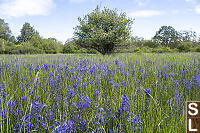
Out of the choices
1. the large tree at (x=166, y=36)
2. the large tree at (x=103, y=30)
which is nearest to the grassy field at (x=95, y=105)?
the large tree at (x=103, y=30)

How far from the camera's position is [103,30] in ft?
41.3

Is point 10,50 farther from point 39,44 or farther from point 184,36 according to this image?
point 184,36

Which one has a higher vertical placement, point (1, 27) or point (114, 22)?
point (1, 27)

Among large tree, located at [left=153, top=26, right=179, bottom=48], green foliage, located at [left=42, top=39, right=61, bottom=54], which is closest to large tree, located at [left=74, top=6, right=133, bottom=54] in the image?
green foliage, located at [left=42, top=39, right=61, bottom=54]

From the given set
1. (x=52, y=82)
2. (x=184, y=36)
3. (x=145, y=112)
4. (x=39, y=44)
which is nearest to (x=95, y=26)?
(x=52, y=82)

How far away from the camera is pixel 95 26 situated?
12656mm

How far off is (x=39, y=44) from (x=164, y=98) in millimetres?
34124

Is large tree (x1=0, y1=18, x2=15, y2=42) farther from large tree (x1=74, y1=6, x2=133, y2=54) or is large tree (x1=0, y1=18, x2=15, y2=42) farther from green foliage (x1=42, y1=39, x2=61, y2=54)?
large tree (x1=74, y1=6, x2=133, y2=54)

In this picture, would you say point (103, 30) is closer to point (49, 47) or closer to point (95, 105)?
point (95, 105)

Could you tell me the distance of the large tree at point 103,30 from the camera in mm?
12672

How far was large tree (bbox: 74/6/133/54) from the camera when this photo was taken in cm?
1267

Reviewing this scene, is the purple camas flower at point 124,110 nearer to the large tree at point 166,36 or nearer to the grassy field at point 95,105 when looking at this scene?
the grassy field at point 95,105

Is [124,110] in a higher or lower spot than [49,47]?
lower

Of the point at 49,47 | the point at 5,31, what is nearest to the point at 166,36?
the point at 49,47
